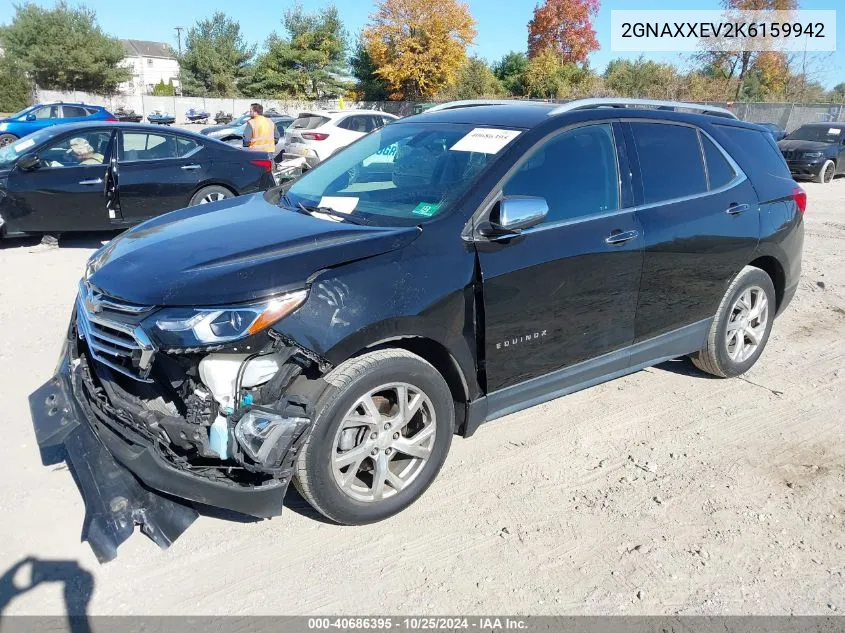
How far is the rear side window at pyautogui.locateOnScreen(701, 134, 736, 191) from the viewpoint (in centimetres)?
436

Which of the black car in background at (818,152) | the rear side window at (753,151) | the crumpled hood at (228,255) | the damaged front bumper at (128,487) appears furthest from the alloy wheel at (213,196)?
the black car in background at (818,152)

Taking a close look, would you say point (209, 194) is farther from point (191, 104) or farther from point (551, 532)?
point (191, 104)

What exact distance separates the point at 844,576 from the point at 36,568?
3470mm

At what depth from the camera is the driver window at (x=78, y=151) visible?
7.99m

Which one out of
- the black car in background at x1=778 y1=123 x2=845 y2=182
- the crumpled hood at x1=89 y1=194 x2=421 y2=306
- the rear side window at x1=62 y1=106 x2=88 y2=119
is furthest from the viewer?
the rear side window at x1=62 y1=106 x2=88 y2=119

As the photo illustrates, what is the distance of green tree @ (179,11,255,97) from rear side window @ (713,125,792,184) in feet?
195

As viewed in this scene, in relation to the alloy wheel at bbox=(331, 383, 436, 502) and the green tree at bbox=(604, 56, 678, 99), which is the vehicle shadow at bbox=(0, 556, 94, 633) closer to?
the alloy wheel at bbox=(331, 383, 436, 502)

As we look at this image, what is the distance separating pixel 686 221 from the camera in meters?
4.08

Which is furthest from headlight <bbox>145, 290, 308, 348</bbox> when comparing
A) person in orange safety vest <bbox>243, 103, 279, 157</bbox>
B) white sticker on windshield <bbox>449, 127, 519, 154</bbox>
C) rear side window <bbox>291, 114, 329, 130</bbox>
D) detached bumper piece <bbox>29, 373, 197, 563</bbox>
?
rear side window <bbox>291, 114, 329, 130</bbox>

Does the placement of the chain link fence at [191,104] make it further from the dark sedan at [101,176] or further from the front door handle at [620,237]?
the front door handle at [620,237]

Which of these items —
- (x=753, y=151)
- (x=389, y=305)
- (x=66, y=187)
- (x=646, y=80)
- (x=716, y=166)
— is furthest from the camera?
(x=646, y=80)

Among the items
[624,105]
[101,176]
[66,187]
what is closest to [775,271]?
[624,105]

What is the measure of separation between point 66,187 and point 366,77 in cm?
4922

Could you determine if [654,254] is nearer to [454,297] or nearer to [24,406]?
[454,297]
